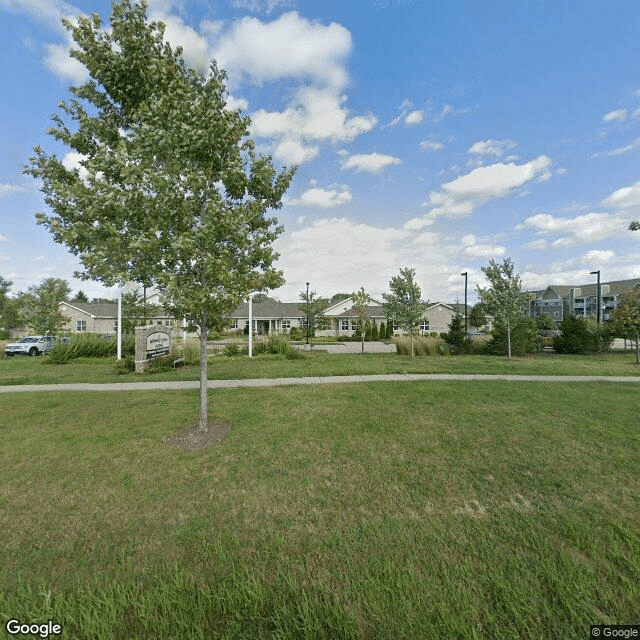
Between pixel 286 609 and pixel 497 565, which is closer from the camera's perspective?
pixel 286 609

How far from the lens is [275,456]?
506 centimetres

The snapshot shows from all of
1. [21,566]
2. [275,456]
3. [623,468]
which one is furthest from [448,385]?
[21,566]

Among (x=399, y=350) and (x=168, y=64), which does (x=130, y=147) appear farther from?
(x=399, y=350)

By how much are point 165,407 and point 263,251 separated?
4625mm

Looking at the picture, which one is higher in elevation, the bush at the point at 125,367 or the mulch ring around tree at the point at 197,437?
the bush at the point at 125,367

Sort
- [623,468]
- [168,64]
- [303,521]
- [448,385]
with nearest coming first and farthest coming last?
[303,521]
[623,468]
[168,64]
[448,385]

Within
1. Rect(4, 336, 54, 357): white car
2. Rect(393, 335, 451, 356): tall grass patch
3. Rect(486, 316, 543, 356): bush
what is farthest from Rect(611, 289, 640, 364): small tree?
Rect(4, 336, 54, 357): white car

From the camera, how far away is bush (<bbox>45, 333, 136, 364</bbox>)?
55.2ft

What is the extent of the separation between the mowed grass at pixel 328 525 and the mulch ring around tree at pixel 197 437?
0.21 m

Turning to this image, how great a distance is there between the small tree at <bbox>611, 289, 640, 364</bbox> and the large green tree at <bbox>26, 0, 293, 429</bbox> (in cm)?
2170

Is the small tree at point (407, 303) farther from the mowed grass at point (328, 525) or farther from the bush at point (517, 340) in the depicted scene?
the mowed grass at point (328, 525)

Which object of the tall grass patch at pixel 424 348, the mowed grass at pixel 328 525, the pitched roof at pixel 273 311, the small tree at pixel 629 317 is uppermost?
the pitched roof at pixel 273 311

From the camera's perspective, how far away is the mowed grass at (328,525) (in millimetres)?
2352

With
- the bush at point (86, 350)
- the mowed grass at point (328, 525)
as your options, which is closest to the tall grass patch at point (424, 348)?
the mowed grass at point (328, 525)
